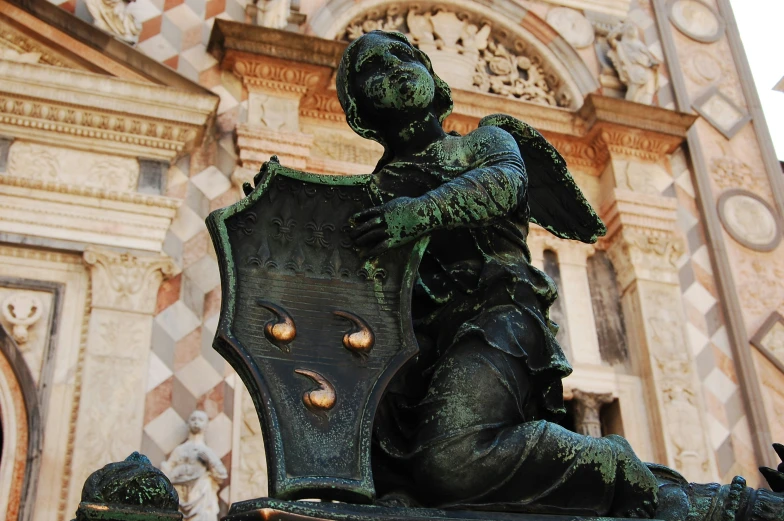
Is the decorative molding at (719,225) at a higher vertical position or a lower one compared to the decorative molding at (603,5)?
lower

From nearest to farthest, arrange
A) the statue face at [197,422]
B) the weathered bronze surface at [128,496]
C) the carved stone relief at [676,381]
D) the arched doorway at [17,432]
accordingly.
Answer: the weathered bronze surface at [128,496] → the arched doorway at [17,432] → the statue face at [197,422] → the carved stone relief at [676,381]

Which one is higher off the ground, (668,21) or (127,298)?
(668,21)

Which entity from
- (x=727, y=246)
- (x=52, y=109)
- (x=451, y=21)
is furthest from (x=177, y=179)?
(x=727, y=246)

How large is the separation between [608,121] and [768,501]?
22.1 ft

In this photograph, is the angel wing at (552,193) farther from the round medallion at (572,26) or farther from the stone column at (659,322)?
the round medallion at (572,26)

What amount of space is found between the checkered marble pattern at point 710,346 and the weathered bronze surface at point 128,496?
6299mm

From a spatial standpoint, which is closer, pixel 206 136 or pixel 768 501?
pixel 768 501

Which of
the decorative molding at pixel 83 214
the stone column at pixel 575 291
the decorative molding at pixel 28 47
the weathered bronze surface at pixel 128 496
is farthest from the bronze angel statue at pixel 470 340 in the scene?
the decorative molding at pixel 28 47

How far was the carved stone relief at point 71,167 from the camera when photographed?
7203 mm

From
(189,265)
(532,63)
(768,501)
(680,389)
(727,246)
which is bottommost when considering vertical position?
(768,501)

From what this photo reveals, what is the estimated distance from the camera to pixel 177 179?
773cm

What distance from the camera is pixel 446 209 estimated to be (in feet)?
8.04

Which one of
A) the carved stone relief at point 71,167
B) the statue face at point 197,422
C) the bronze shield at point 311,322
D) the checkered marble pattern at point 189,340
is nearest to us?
the bronze shield at point 311,322

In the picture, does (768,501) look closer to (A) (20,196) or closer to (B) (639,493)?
(B) (639,493)
